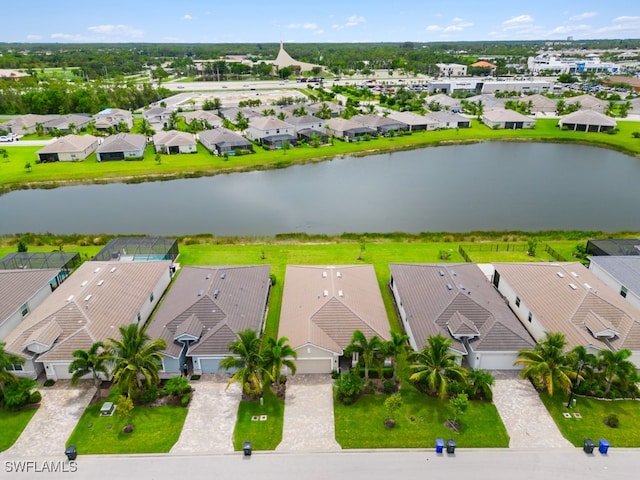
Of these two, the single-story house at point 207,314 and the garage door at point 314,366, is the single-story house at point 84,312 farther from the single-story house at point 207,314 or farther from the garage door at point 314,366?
the garage door at point 314,366

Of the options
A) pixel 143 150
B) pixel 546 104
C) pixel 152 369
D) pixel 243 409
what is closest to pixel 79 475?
pixel 152 369

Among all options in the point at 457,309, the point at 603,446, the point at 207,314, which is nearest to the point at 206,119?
the point at 207,314

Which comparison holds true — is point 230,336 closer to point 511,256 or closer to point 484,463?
point 484,463

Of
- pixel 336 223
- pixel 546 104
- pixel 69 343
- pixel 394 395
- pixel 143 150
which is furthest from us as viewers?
pixel 546 104

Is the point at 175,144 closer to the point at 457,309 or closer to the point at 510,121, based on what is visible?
the point at 457,309

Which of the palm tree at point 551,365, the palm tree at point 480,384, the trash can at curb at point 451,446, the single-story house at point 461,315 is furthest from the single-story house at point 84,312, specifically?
the palm tree at point 551,365

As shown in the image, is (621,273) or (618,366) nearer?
(618,366)

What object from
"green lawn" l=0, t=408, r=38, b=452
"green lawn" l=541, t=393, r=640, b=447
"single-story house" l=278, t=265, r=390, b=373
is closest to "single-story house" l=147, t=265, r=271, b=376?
"single-story house" l=278, t=265, r=390, b=373
